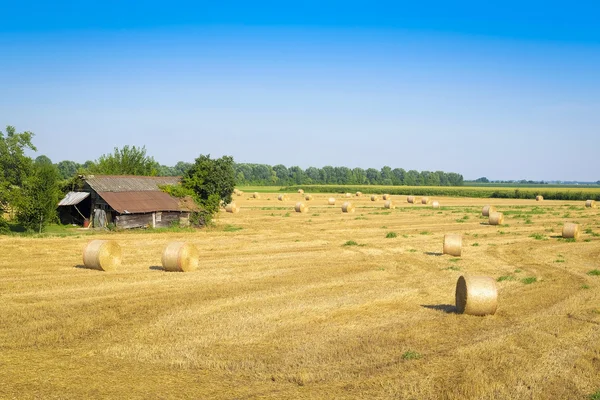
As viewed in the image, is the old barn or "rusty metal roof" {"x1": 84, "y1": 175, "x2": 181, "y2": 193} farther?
"rusty metal roof" {"x1": 84, "y1": 175, "x2": 181, "y2": 193}

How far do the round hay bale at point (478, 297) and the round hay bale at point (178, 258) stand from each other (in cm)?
1196

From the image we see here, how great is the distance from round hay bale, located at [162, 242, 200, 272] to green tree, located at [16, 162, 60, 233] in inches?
782

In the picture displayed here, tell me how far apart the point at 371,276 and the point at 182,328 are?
10.0 meters

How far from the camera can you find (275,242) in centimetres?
3481

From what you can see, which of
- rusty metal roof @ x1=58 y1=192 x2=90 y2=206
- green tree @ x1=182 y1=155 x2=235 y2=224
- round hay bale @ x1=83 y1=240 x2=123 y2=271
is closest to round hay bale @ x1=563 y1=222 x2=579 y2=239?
green tree @ x1=182 y1=155 x2=235 y2=224

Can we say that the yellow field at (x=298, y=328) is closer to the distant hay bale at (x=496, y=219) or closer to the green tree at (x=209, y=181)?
the distant hay bale at (x=496, y=219)

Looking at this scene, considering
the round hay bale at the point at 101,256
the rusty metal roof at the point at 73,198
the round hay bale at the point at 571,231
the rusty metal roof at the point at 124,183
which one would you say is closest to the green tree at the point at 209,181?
the rusty metal roof at the point at 124,183

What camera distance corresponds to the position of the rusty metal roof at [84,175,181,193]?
42.7 m

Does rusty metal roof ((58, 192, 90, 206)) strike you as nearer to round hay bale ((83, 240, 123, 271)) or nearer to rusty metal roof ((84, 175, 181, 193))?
rusty metal roof ((84, 175, 181, 193))

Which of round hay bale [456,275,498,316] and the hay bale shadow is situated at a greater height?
round hay bale [456,275,498,316]

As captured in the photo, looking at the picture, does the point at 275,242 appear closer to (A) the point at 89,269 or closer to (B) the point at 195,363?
(A) the point at 89,269

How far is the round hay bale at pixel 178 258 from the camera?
23594 mm

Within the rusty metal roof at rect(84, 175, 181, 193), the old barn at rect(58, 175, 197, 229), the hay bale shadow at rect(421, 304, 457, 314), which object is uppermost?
the rusty metal roof at rect(84, 175, 181, 193)

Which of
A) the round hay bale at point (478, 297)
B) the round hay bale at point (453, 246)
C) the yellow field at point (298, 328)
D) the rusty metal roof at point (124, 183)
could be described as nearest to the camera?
the yellow field at point (298, 328)
